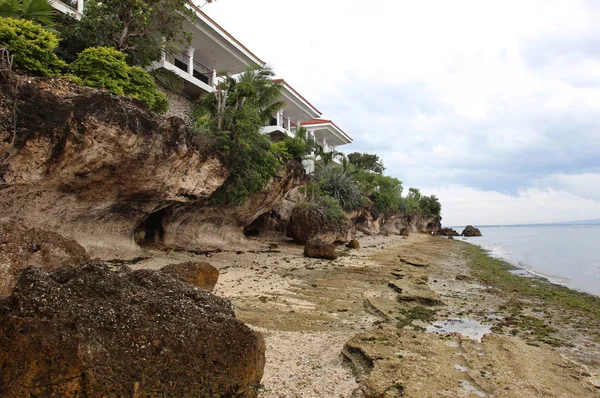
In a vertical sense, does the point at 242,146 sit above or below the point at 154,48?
below

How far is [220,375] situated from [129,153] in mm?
8362

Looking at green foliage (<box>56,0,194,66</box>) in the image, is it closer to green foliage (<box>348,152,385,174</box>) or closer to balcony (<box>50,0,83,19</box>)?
balcony (<box>50,0,83,19</box>)

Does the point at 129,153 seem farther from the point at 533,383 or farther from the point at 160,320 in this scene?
the point at 533,383

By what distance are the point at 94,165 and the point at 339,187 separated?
2074cm

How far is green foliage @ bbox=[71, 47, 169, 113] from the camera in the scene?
10.1 meters

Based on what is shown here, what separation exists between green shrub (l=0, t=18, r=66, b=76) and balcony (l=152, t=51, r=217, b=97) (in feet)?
26.3

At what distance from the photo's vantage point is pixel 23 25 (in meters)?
8.37

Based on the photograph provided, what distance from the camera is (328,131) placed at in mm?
39312

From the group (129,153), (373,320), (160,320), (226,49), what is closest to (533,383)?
(373,320)

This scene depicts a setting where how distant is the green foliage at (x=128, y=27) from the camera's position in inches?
492

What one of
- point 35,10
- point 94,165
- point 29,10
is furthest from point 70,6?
point 94,165

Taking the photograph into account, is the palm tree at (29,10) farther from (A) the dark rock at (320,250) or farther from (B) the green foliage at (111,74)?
(A) the dark rock at (320,250)

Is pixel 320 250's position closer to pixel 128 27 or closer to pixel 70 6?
pixel 128 27

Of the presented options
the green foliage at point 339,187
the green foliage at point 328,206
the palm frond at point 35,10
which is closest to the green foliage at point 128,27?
the palm frond at point 35,10
